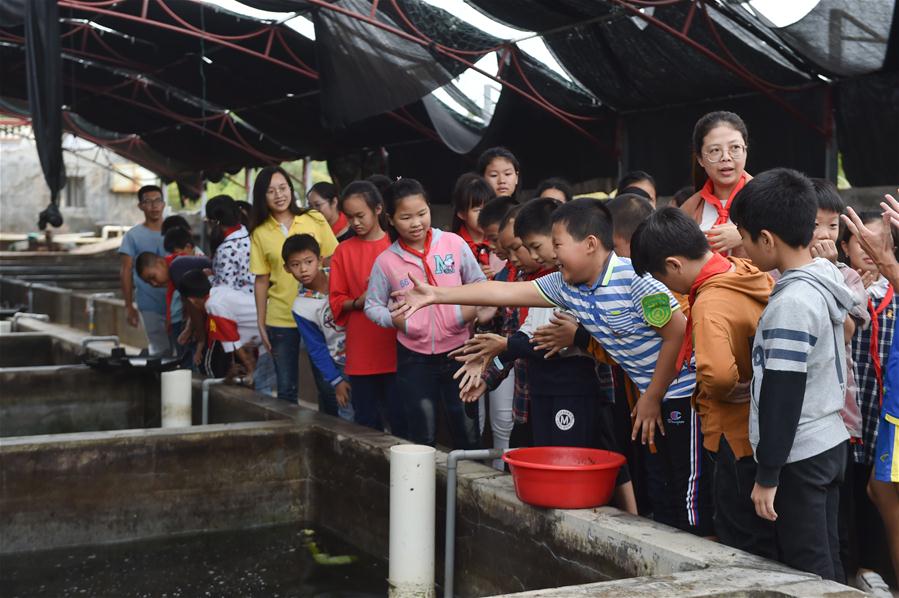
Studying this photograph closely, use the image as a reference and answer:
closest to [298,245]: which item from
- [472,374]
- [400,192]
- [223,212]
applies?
[400,192]

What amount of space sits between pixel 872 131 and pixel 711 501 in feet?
25.7

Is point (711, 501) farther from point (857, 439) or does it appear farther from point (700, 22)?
point (700, 22)

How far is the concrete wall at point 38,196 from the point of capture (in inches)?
1811

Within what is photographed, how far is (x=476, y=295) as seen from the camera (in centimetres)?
417

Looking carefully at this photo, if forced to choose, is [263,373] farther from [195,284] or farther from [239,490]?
[239,490]

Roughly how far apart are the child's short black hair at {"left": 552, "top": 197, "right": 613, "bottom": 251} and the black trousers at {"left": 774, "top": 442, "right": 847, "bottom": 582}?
121 centimetres

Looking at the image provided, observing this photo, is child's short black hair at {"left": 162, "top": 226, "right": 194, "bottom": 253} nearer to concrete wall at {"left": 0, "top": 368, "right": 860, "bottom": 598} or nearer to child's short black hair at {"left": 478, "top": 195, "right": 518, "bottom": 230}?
concrete wall at {"left": 0, "top": 368, "right": 860, "bottom": 598}

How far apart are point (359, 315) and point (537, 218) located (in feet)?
5.27

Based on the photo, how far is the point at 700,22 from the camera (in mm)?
10773

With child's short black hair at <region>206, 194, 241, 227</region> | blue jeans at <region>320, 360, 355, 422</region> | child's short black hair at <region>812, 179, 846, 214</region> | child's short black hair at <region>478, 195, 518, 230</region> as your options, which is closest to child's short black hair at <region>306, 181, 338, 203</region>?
child's short black hair at <region>206, 194, 241, 227</region>

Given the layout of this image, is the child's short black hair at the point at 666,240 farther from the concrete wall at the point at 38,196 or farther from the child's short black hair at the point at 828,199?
the concrete wall at the point at 38,196

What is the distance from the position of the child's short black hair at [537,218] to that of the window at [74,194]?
1825 inches

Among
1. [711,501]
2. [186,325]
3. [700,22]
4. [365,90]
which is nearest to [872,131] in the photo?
[700,22]

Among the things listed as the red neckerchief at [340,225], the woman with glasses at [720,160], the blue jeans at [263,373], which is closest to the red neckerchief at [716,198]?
the woman with glasses at [720,160]
